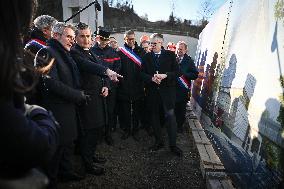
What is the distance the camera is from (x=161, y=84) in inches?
217

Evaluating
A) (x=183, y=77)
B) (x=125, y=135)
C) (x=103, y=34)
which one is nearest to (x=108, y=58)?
(x=103, y=34)

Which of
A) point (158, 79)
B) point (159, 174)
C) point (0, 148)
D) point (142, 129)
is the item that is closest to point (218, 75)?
point (158, 79)

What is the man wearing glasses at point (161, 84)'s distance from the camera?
5.41m

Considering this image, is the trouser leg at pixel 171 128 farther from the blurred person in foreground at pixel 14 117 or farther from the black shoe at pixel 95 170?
the blurred person in foreground at pixel 14 117

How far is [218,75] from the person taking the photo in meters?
5.39

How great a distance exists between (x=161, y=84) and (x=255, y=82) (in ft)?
8.22

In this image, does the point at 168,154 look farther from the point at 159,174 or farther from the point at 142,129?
the point at 142,129

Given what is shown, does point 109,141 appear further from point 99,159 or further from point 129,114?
point 99,159

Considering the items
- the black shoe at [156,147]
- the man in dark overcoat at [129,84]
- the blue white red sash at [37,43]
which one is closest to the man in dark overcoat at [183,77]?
the man in dark overcoat at [129,84]

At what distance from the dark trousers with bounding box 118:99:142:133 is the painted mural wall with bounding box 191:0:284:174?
6.86 feet

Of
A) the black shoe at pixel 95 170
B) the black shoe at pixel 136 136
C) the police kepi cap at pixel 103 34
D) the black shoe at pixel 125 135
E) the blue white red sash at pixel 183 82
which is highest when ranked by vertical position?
the police kepi cap at pixel 103 34

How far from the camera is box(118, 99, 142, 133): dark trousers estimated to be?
642 cm

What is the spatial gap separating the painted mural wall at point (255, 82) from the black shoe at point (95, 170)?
1844 mm

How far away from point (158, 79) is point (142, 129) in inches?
88.3
